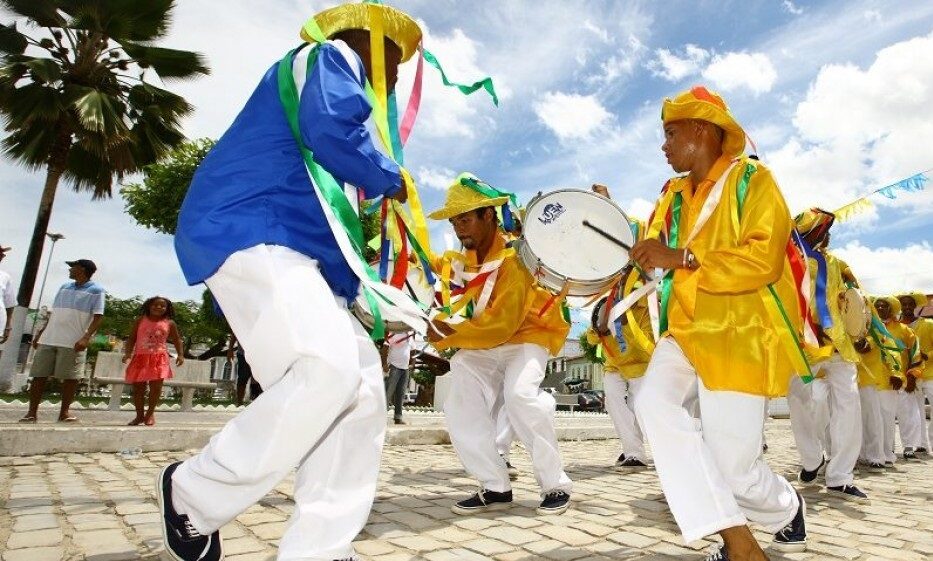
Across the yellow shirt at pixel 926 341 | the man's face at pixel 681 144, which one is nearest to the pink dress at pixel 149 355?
the man's face at pixel 681 144

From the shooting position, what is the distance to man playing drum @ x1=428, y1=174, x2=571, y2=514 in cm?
400

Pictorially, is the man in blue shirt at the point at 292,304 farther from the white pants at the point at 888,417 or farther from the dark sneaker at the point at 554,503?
the white pants at the point at 888,417

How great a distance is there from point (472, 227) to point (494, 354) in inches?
37.0

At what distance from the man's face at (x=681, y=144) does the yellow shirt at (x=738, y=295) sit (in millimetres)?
272

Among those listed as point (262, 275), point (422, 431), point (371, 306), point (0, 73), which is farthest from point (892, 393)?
point (0, 73)

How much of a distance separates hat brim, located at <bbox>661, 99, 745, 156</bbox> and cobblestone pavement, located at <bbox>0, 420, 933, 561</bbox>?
6.55 ft

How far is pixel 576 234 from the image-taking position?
142 inches

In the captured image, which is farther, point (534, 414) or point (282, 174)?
→ point (534, 414)

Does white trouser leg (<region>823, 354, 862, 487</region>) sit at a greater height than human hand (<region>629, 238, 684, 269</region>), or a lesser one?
lesser

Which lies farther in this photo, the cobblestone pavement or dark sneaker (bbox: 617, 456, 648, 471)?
dark sneaker (bbox: 617, 456, 648, 471)

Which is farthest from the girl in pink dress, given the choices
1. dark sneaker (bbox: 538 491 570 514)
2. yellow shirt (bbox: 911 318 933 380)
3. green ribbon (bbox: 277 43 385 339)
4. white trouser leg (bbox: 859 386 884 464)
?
yellow shirt (bbox: 911 318 933 380)

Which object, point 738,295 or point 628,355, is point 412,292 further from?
point 628,355

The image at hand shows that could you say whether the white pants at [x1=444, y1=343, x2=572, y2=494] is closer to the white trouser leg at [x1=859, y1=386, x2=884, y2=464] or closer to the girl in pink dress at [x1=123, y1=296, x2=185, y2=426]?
the girl in pink dress at [x1=123, y1=296, x2=185, y2=426]

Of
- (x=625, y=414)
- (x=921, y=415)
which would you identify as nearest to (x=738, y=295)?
(x=625, y=414)
